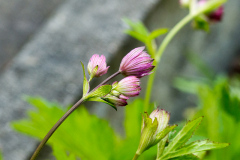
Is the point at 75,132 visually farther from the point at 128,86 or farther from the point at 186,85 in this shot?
the point at 186,85

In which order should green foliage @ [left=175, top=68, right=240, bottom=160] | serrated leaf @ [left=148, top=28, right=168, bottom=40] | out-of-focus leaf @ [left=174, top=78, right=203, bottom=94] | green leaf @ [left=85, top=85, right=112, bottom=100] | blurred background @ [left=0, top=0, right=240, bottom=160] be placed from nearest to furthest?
green leaf @ [left=85, top=85, right=112, bottom=100], serrated leaf @ [left=148, top=28, right=168, bottom=40], green foliage @ [left=175, top=68, right=240, bottom=160], blurred background @ [left=0, top=0, right=240, bottom=160], out-of-focus leaf @ [left=174, top=78, right=203, bottom=94]

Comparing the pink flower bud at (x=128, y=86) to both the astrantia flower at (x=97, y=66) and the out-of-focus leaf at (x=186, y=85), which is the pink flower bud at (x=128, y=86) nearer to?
the astrantia flower at (x=97, y=66)

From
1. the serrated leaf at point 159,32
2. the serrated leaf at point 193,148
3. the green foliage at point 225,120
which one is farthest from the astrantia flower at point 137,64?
the green foliage at point 225,120

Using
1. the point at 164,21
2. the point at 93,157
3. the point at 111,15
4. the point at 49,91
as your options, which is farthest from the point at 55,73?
the point at 164,21

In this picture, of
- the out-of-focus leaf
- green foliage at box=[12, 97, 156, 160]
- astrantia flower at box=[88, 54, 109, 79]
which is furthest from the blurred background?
astrantia flower at box=[88, 54, 109, 79]

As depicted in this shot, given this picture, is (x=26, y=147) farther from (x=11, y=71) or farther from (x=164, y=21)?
(x=164, y=21)

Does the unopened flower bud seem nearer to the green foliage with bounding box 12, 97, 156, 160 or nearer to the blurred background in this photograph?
the green foliage with bounding box 12, 97, 156, 160
